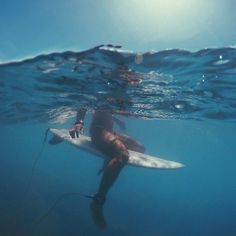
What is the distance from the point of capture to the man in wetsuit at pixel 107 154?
34.9 feet

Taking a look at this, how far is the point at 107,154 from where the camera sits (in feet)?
45.3

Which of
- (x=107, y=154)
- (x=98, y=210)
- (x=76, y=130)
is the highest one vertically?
(x=76, y=130)

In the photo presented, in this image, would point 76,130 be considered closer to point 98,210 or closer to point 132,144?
point 98,210

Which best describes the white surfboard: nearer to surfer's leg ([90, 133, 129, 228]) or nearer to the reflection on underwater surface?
surfer's leg ([90, 133, 129, 228])

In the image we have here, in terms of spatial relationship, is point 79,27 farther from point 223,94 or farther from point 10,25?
point 223,94

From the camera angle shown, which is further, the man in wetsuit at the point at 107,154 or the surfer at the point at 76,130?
the surfer at the point at 76,130

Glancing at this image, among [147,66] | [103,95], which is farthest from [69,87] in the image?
[147,66]

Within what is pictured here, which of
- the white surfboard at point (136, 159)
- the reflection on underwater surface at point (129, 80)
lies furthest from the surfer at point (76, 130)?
the white surfboard at point (136, 159)

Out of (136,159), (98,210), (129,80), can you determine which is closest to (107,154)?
(136,159)

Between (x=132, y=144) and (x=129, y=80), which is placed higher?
(x=129, y=80)

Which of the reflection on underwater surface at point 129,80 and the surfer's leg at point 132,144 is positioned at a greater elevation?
the reflection on underwater surface at point 129,80

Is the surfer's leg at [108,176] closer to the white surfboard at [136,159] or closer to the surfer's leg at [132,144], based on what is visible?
the white surfboard at [136,159]

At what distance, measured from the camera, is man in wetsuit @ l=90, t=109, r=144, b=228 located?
34.9 ft

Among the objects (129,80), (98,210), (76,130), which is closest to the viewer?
(98,210)
